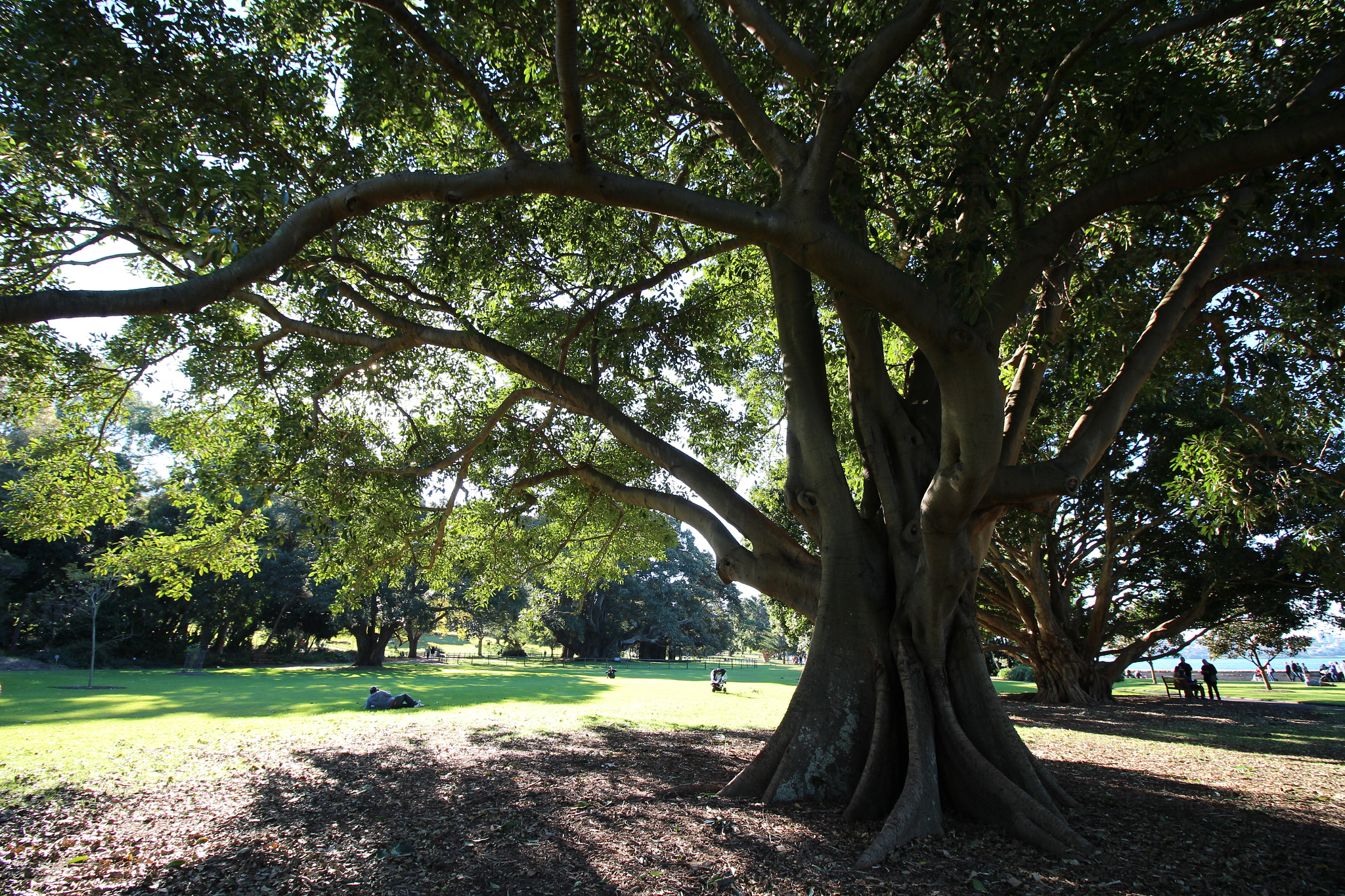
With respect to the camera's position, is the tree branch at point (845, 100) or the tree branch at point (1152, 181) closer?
the tree branch at point (1152, 181)

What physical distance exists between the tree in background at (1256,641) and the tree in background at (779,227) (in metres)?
22.5

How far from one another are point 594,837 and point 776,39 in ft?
19.6

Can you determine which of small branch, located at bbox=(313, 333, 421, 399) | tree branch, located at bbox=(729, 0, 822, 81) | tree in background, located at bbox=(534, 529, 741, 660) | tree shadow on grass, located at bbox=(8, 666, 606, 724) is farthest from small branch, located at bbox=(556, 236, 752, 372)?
tree in background, located at bbox=(534, 529, 741, 660)

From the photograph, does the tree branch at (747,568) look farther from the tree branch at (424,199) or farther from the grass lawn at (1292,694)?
the grass lawn at (1292,694)

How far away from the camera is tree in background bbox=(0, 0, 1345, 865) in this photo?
13.6 feet

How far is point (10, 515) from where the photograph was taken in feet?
26.8

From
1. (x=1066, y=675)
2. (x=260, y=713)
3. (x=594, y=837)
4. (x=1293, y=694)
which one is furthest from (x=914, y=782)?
(x=1293, y=694)

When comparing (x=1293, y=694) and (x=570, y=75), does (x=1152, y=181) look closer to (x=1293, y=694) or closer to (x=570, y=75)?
(x=570, y=75)

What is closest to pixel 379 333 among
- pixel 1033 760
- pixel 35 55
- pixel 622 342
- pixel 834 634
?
pixel 622 342

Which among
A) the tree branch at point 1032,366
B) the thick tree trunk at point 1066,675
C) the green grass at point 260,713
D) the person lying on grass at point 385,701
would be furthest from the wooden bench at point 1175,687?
the person lying on grass at point 385,701

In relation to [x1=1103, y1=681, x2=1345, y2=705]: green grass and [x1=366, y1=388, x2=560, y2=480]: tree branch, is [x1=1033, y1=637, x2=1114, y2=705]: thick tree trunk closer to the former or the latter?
[x1=1103, y1=681, x2=1345, y2=705]: green grass

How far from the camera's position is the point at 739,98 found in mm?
4500

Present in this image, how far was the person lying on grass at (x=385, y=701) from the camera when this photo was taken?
548 inches

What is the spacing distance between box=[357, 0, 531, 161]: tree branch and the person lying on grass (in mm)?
13231
